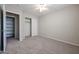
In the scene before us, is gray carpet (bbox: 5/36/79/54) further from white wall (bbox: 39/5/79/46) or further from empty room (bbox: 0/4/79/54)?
white wall (bbox: 39/5/79/46)

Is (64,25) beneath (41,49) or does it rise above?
above

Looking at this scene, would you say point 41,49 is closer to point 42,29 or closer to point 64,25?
point 64,25

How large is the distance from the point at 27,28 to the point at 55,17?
8.08ft

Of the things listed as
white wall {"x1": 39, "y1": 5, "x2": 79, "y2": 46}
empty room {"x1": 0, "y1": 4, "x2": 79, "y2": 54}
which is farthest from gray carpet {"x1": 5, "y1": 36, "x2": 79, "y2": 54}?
white wall {"x1": 39, "y1": 5, "x2": 79, "y2": 46}

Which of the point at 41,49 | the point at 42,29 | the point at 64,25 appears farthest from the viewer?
the point at 42,29

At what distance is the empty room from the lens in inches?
109

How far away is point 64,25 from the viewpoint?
412cm

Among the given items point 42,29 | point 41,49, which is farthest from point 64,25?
point 42,29

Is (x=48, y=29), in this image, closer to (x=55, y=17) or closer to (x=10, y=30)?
(x=55, y=17)

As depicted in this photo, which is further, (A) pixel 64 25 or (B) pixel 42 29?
(B) pixel 42 29

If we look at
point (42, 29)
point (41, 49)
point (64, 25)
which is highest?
point (64, 25)

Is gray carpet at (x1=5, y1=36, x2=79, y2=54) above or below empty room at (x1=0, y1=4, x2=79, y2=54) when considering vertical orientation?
below

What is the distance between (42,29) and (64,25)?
7.99 feet
